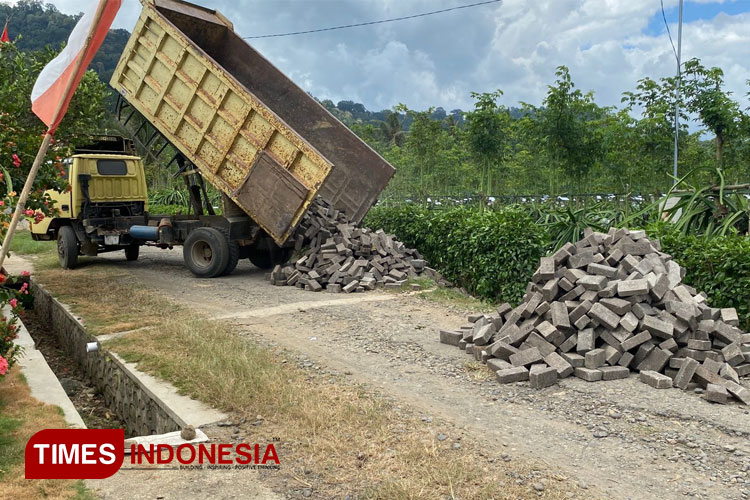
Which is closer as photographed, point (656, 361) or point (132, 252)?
point (656, 361)

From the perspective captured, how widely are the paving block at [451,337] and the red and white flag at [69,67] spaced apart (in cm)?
458

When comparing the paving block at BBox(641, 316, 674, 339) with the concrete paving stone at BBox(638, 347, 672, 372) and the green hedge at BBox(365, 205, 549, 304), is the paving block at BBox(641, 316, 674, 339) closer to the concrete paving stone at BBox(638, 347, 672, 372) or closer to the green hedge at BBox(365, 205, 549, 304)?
the concrete paving stone at BBox(638, 347, 672, 372)

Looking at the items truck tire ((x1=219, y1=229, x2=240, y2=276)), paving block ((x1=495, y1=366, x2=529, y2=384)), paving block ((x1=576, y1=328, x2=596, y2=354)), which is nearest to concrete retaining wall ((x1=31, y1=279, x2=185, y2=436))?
paving block ((x1=495, y1=366, x2=529, y2=384))

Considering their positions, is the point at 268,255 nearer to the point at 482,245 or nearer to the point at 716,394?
the point at 482,245

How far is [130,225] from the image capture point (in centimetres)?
1270

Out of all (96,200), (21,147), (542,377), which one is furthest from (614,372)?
(96,200)

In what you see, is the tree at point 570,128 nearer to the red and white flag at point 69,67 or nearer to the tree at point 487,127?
the tree at point 487,127

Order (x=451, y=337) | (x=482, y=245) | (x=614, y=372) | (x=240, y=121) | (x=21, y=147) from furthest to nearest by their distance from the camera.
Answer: (x=240, y=121), (x=482, y=245), (x=21, y=147), (x=451, y=337), (x=614, y=372)

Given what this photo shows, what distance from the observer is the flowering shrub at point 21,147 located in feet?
18.4

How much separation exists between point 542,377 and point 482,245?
14.5 ft

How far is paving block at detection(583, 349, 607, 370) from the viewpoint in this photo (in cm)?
577

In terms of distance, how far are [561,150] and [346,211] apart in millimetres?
5679

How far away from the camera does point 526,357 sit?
19.4ft

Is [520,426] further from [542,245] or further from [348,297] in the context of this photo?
[348,297]
